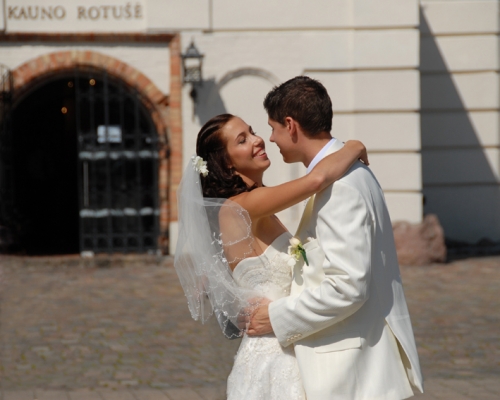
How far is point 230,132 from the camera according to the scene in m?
3.05

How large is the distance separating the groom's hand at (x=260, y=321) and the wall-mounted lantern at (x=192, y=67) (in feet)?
28.1

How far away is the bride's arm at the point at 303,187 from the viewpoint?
268cm

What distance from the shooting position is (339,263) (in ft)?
8.46

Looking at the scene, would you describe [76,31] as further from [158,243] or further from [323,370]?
[323,370]

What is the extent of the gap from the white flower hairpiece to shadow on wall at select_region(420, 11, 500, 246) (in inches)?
386

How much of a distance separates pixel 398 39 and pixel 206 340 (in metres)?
6.10

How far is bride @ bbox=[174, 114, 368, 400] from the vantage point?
2.90 m

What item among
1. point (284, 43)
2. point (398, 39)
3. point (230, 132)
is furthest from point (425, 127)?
point (230, 132)

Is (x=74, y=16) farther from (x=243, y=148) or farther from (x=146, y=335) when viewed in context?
(x=243, y=148)

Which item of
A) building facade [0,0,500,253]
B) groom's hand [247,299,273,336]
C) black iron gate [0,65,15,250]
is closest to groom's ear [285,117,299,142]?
groom's hand [247,299,273,336]

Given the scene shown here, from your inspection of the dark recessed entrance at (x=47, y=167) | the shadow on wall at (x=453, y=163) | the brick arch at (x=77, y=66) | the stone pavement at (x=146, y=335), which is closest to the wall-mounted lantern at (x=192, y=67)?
the brick arch at (x=77, y=66)

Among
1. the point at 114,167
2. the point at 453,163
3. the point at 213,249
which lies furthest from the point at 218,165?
the point at 453,163

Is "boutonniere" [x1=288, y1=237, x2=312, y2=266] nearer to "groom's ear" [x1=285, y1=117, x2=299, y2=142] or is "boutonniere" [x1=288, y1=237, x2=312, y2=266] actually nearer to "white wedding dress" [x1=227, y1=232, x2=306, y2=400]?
"white wedding dress" [x1=227, y1=232, x2=306, y2=400]

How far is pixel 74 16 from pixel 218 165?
8.85 meters
